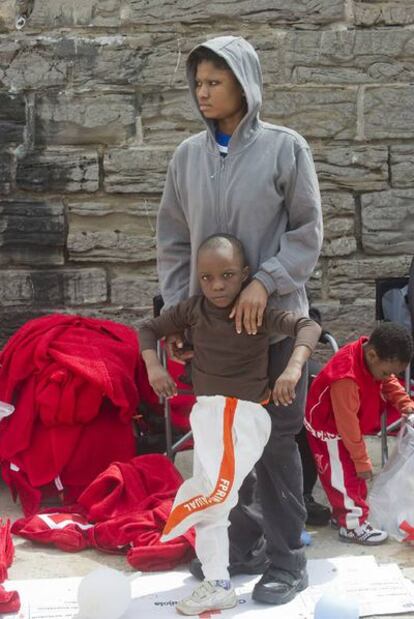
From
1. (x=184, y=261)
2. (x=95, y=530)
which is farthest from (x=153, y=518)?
(x=184, y=261)

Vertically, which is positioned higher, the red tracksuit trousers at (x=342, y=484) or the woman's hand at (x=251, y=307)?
the woman's hand at (x=251, y=307)

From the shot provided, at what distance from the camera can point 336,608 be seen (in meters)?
3.05

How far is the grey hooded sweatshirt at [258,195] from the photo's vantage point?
3.33 m

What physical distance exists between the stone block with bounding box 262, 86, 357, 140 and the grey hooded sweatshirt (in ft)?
5.99

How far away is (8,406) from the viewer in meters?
4.34

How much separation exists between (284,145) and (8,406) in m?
1.66

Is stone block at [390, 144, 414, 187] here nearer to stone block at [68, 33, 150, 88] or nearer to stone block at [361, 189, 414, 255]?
stone block at [361, 189, 414, 255]

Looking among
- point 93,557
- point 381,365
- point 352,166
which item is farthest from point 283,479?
point 352,166

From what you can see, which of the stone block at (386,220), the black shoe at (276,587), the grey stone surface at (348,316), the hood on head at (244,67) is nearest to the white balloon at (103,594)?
the black shoe at (276,587)

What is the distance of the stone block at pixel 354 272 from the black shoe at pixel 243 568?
6.52 feet

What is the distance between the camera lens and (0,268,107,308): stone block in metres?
5.22

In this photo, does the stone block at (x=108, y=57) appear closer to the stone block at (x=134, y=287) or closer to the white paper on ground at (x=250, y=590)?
the stone block at (x=134, y=287)

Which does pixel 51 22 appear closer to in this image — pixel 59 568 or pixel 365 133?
pixel 365 133

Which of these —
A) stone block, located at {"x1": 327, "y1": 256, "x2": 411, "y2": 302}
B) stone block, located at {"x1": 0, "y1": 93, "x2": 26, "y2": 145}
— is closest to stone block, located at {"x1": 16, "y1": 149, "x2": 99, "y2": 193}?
stone block, located at {"x1": 0, "y1": 93, "x2": 26, "y2": 145}
